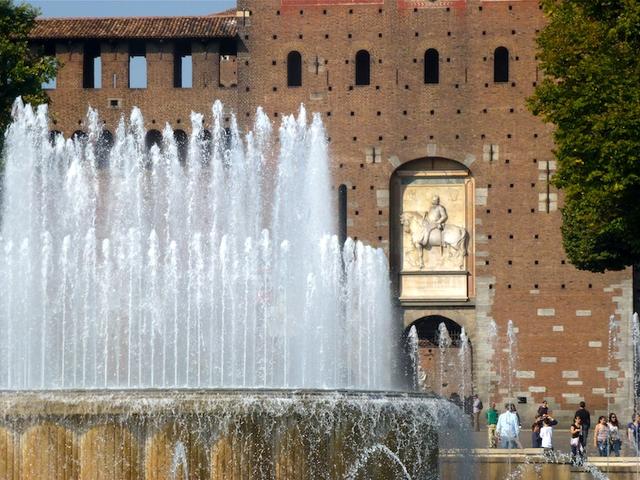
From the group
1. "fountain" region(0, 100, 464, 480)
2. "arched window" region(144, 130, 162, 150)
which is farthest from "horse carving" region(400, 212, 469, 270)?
"arched window" region(144, 130, 162, 150)

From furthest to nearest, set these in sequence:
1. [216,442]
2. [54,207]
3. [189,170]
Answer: [189,170] → [54,207] → [216,442]

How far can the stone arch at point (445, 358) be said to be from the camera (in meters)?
41.6

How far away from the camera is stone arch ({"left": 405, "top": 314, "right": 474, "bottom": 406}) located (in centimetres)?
4156

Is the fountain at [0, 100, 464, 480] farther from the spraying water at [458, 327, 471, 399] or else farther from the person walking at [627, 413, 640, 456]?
the person walking at [627, 413, 640, 456]

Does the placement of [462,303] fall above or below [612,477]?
above

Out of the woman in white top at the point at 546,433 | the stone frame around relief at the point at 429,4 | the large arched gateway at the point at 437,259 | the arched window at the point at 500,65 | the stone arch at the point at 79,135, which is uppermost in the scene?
the stone frame around relief at the point at 429,4

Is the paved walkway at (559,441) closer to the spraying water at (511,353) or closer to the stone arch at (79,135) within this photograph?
the spraying water at (511,353)

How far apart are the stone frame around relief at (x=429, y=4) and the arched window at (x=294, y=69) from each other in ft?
7.93

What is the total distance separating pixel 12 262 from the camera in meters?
33.7

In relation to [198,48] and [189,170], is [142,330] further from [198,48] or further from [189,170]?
[198,48]

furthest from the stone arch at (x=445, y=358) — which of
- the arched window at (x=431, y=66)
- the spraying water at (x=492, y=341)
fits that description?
the arched window at (x=431, y=66)

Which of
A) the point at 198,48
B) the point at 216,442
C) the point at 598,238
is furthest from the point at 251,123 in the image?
the point at 216,442

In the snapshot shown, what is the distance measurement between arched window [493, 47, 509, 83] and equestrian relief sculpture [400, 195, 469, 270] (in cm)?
283

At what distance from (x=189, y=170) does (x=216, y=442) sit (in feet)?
72.6
